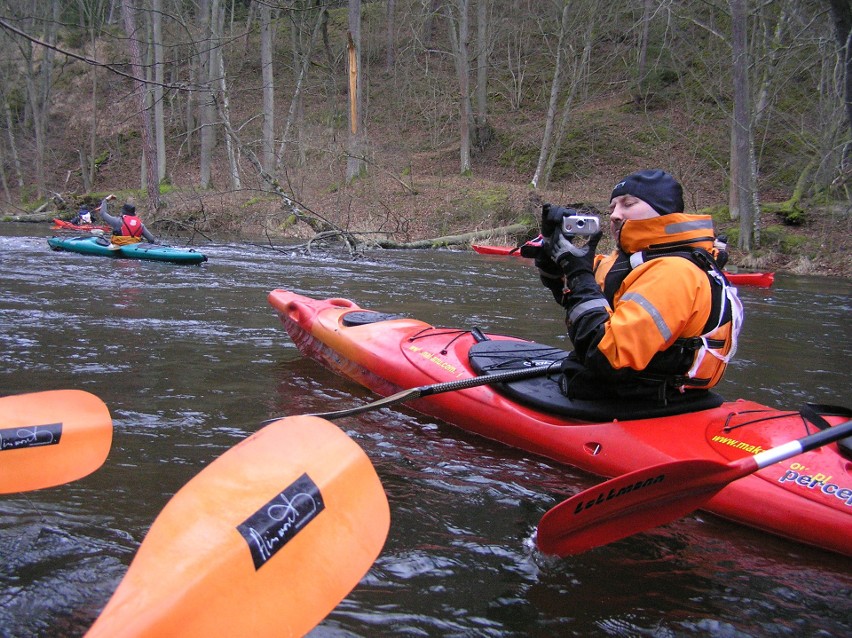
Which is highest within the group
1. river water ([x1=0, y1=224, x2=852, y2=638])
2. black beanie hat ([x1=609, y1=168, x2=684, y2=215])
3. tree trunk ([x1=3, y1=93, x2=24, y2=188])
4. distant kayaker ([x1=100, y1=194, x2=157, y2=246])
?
tree trunk ([x1=3, y1=93, x2=24, y2=188])

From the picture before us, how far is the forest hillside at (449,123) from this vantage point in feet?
45.7

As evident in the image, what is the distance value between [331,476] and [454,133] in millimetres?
22175

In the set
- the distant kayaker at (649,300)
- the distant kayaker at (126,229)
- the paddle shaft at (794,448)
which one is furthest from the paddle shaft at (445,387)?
the distant kayaker at (126,229)

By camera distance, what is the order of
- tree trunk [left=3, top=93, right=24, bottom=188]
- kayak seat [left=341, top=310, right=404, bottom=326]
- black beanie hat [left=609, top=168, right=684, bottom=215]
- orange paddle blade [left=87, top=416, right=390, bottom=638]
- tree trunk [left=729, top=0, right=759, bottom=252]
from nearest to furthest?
orange paddle blade [left=87, top=416, right=390, bottom=638] < black beanie hat [left=609, top=168, right=684, bottom=215] < kayak seat [left=341, top=310, right=404, bottom=326] < tree trunk [left=729, top=0, right=759, bottom=252] < tree trunk [left=3, top=93, right=24, bottom=188]

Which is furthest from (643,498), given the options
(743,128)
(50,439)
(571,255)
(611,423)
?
(743,128)

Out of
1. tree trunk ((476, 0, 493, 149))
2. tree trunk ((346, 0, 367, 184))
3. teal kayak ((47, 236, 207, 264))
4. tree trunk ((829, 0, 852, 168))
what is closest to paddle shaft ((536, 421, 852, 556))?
tree trunk ((829, 0, 852, 168))

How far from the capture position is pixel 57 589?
79.4 inches

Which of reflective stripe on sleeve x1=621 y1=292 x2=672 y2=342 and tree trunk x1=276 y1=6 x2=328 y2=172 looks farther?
tree trunk x1=276 y1=6 x2=328 y2=172

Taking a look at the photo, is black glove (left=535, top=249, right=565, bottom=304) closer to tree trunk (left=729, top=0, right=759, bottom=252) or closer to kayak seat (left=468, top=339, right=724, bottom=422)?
kayak seat (left=468, top=339, right=724, bottom=422)

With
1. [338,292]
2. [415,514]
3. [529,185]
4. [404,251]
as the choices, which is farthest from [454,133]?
[415,514]

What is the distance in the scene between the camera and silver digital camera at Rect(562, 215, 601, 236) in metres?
2.87

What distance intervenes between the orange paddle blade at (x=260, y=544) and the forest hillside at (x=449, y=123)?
907 centimetres

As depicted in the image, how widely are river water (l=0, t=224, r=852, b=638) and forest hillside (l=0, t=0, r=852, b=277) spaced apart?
5.99 meters

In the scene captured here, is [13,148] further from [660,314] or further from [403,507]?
[660,314]
